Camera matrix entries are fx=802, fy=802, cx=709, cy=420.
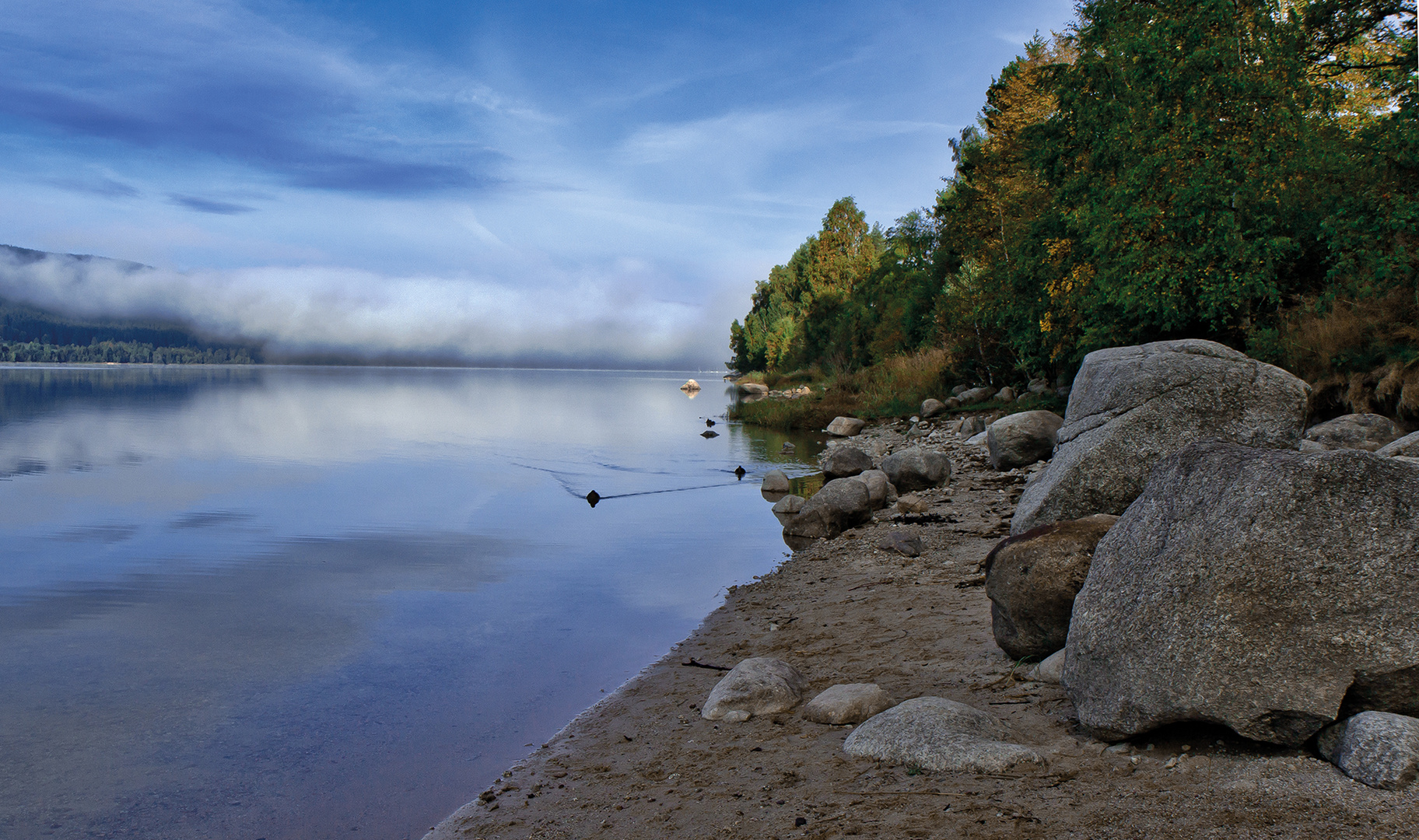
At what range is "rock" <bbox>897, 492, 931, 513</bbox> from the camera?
49.4 feet

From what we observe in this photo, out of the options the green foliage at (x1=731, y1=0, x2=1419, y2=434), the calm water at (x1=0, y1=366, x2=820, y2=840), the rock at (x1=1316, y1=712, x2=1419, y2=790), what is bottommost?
the calm water at (x1=0, y1=366, x2=820, y2=840)

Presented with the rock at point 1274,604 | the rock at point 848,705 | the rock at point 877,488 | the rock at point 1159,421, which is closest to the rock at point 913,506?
the rock at point 877,488

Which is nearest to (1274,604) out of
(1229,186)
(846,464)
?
(846,464)

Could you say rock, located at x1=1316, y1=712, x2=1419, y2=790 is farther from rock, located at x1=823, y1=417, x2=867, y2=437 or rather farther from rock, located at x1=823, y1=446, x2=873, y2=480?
rock, located at x1=823, y1=417, x2=867, y2=437

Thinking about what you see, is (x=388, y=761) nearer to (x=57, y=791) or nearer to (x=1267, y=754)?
(x=57, y=791)

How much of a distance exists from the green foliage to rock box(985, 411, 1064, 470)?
3762mm

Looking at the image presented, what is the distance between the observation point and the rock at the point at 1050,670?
5.89 metres

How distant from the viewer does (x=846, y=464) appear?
2116cm

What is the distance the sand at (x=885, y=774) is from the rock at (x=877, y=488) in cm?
650

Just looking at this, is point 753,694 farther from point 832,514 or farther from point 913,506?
point 913,506

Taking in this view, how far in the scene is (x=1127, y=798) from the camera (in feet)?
13.4

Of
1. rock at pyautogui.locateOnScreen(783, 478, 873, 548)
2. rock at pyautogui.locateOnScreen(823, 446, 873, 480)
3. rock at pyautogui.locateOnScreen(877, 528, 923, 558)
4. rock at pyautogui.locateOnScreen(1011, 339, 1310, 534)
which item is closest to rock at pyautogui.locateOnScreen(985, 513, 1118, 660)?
rock at pyautogui.locateOnScreen(1011, 339, 1310, 534)

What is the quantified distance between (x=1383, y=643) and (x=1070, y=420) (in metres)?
7.21

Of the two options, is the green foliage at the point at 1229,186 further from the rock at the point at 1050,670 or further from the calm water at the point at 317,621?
the rock at the point at 1050,670
